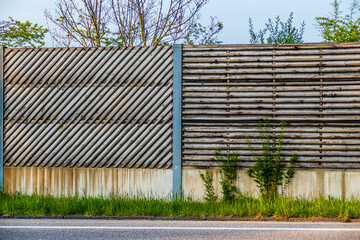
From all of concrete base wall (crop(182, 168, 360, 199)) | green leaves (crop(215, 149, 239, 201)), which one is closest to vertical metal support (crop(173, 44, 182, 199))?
green leaves (crop(215, 149, 239, 201))

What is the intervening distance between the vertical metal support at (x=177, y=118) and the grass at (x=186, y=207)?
50cm

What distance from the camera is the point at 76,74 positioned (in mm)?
9562

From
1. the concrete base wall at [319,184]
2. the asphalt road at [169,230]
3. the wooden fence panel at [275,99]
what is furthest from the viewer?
the wooden fence panel at [275,99]

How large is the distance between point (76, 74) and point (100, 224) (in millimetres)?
3536

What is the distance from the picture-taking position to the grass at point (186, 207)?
25.1ft

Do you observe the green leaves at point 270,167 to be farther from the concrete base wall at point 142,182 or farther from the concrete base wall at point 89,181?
the concrete base wall at point 89,181

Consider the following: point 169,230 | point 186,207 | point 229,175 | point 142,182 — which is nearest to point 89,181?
point 142,182

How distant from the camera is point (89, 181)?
930 cm

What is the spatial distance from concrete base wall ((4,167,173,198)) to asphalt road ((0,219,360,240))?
1.69m

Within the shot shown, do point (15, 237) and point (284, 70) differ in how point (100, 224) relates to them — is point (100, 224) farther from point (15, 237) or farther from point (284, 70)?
point (284, 70)

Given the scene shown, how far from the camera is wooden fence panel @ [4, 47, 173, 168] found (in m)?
9.23

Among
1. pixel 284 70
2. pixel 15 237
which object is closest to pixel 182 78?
pixel 284 70

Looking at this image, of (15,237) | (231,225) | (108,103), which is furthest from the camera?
Answer: (108,103)

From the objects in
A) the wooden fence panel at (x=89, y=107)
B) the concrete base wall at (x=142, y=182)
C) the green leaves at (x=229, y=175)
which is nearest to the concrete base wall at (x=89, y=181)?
the concrete base wall at (x=142, y=182)
